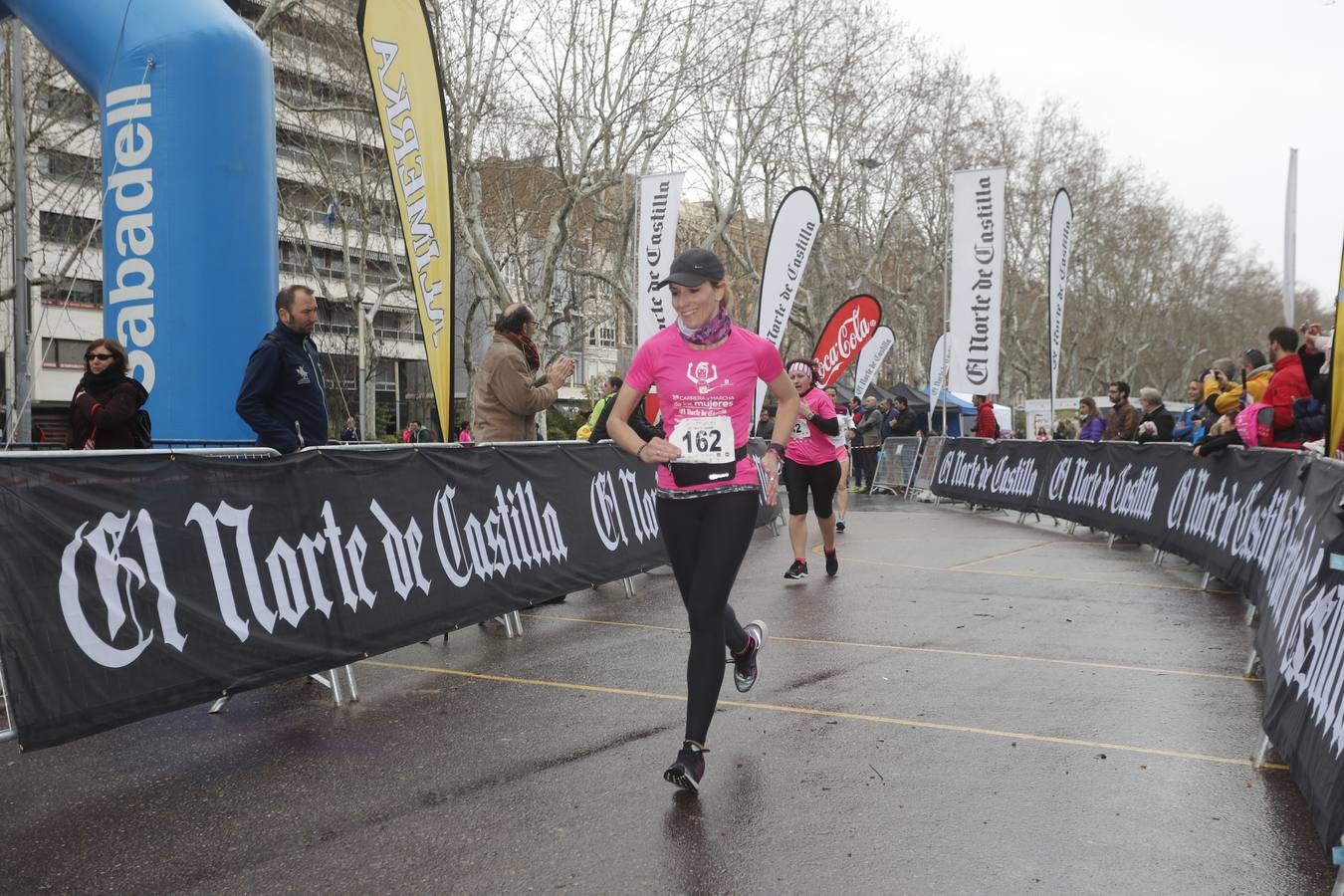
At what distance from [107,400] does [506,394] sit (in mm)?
2664

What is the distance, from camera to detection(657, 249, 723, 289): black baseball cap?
4551mm

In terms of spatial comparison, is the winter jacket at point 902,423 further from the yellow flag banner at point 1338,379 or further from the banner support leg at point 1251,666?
the banner support leg at point 1251,666

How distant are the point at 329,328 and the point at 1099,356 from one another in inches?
1952

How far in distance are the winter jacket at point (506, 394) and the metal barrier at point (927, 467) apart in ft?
48.1

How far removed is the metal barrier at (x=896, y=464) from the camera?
23.8m

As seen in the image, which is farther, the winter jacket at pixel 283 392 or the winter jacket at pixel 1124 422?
the winter jacket at pixel 1124 422

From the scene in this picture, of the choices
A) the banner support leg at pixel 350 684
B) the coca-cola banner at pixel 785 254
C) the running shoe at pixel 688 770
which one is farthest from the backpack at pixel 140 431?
the coca-cola banner at pixel 785 254

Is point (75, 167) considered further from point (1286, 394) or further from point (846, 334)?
point (1286, 394)

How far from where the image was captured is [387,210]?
105 feet

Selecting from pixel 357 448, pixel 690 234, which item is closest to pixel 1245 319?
pixel 690 234

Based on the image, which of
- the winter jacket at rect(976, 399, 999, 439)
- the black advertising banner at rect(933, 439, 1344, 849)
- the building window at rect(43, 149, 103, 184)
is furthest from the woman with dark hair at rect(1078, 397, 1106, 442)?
the building window at rect(43, 149, 103, 184)

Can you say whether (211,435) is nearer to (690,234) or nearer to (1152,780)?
(1152,780)

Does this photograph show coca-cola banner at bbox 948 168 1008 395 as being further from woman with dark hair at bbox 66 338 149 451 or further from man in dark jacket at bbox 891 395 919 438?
woman with dark hair at bbox 66 338 149 451

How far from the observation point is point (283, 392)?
671cm
